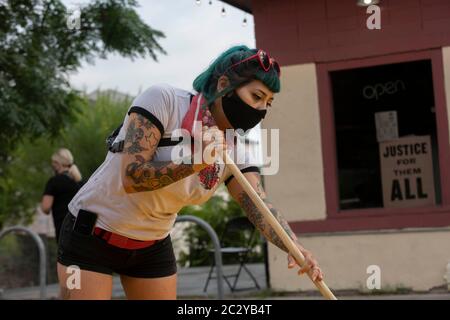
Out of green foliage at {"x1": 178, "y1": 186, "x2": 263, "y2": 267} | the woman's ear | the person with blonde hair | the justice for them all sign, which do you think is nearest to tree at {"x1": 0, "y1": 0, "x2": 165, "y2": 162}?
the person with blonde hair

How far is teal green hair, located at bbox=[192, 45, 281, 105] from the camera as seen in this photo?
3.17 metres

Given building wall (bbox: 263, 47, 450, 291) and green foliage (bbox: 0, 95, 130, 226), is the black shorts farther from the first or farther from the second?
green foliage (bbox: 0, 95, 130, 226)

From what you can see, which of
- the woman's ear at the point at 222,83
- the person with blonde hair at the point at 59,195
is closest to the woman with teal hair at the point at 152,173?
the woman's ear at the point at 222,83

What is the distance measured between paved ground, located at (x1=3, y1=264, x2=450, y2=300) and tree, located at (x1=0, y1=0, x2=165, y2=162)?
6.50ft

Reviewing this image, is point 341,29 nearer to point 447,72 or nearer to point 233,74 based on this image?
point 447,72

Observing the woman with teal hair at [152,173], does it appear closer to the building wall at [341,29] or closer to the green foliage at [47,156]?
the building wall at [341,29]

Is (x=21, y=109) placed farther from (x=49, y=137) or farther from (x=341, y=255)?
(x=341, y=255)

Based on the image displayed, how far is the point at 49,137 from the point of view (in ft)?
35.9

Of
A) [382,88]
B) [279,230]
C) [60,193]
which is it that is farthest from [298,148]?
[279,230]

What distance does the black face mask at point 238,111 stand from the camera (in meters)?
3.22

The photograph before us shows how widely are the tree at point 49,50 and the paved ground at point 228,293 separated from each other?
1981mm

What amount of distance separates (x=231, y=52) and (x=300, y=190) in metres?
5.65

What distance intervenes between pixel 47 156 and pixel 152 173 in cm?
1460
